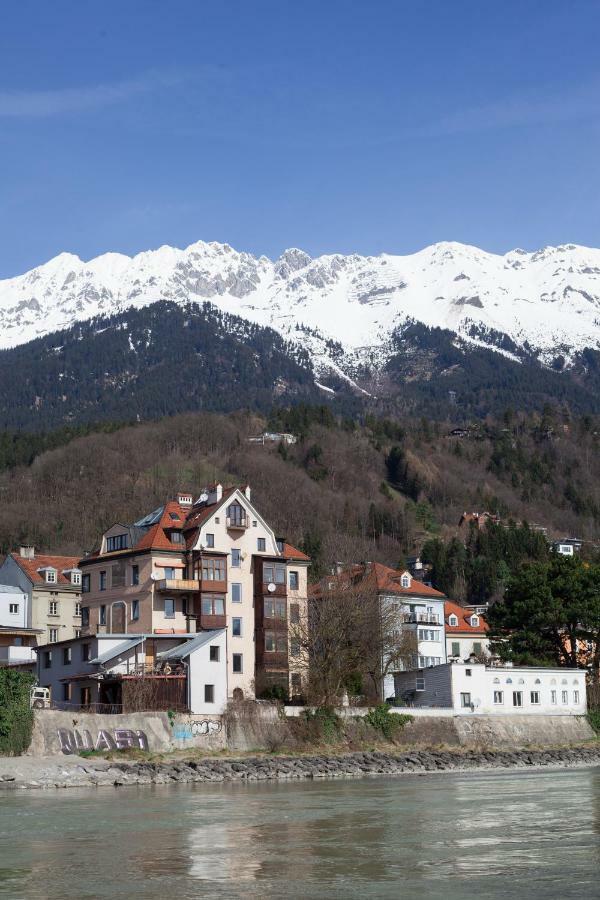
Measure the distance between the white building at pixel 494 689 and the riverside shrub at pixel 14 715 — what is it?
33.0 metres

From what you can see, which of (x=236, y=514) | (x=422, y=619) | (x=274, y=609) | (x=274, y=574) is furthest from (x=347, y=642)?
(x=422, y=619)

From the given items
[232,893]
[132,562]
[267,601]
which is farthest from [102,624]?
[232,893]

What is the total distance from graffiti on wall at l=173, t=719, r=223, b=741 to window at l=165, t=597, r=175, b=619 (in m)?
12.9

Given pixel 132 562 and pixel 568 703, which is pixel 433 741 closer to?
pixel 568 703

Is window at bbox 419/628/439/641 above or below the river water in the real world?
above

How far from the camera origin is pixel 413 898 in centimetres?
3033

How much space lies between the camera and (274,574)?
91.9 m

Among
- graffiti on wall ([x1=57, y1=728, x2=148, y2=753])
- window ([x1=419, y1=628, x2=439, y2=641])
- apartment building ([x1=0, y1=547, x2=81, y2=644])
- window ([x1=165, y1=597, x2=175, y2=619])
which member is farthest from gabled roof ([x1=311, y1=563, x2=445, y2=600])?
graffiti on wall ([x1=57, y1=728, x2=148, y2=753])

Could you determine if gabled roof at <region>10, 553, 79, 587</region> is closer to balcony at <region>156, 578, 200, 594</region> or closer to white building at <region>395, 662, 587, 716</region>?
balcony at <region>156, 578, 200, 594</region>

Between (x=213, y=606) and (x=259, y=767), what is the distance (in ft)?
70.0

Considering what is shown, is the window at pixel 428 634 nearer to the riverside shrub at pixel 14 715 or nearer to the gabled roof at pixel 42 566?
the gabled roof at pixel 42 566

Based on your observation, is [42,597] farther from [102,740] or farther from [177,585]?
[102,740]

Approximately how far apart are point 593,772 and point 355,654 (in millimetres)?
19983

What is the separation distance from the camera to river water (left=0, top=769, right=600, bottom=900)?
105 feet
